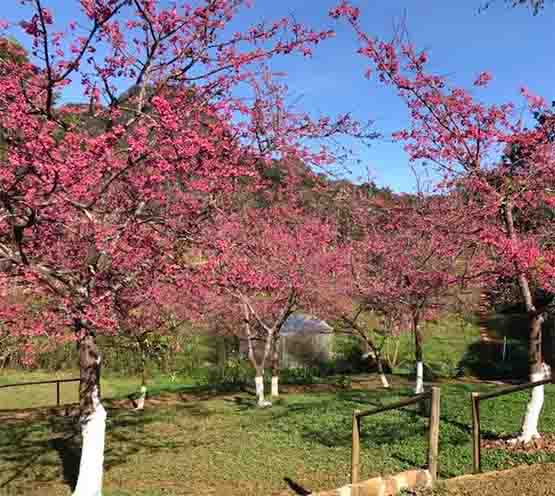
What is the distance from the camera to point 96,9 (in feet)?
16.1

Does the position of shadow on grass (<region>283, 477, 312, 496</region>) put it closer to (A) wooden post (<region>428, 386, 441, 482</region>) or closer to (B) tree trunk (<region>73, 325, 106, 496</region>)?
(A) wooden post (<region>428, 386, 441, 482</region>)

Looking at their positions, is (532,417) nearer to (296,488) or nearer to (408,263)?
(296,488)

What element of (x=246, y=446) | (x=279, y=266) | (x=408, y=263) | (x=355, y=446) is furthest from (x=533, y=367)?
(x=279, y=266)

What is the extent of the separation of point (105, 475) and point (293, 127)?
188 inches

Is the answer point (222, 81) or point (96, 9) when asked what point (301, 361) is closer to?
point (222, 81)

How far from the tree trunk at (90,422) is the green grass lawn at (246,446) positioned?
2.10 ft

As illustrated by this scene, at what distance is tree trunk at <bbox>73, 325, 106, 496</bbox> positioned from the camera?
5.22m

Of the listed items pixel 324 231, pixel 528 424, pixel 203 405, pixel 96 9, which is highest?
pixel 96 9

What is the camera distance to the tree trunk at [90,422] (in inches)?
206

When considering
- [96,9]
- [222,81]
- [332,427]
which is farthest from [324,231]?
[96,9]

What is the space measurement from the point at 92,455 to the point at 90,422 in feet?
1.05

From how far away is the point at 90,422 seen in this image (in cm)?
543

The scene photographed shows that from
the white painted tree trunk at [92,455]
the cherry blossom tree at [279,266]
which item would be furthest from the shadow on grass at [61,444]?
the cherry blossom tree at [279,266]

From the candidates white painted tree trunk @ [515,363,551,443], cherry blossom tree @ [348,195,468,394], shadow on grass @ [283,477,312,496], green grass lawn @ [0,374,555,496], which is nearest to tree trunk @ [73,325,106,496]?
green grass lawn @ [0,374,555,496]
